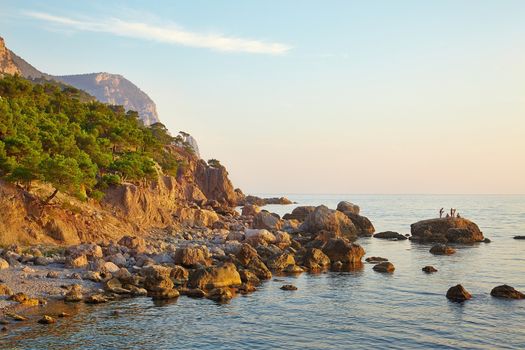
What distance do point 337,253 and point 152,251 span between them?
1633cm

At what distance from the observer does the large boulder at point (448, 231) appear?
198 ft

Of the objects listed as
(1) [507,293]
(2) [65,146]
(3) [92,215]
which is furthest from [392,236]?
(2) [65,146]

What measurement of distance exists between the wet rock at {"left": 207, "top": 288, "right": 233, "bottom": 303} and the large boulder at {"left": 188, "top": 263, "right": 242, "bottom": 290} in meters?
1.63

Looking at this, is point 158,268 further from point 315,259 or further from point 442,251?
point 442,251

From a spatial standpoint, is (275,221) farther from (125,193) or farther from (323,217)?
(125,193)

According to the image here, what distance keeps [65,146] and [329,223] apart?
36010mm

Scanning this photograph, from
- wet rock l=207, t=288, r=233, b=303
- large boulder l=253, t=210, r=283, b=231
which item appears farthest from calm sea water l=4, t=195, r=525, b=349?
large boulder l=253, t=210, r=283, b=231

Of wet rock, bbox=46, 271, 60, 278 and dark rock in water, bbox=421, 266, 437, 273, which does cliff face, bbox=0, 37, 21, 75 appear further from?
dark rock in water, bbox=421, 266, 437, 273

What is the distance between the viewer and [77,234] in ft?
135

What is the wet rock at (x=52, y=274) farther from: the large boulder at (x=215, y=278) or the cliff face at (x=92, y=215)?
the cliff face at (x=92, y=215)

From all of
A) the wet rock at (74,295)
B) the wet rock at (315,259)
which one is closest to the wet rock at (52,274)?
the wet rock at (74,295)

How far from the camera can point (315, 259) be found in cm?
3975

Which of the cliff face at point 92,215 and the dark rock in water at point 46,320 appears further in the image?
the cliff face at point 92,215

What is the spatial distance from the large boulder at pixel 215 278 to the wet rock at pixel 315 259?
10.1 meters
